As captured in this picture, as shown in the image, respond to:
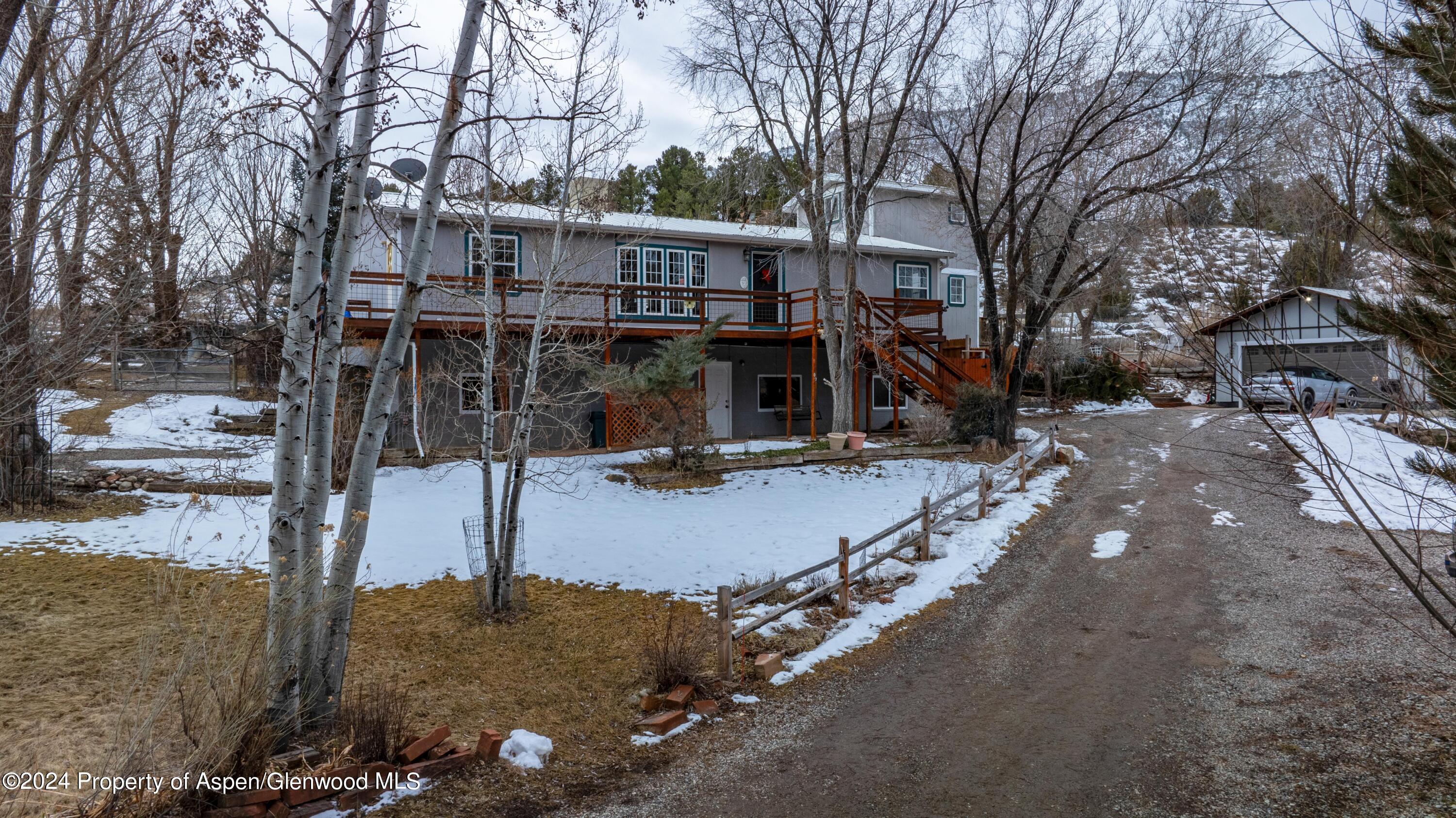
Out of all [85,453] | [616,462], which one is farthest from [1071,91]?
[85,453]

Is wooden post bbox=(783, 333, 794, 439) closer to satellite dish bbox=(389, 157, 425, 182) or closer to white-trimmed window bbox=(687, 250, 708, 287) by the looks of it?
white-trimmed window bbox=(687, 250, 708, 287)

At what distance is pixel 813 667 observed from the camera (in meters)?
7.18

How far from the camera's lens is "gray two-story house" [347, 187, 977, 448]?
52.7ft

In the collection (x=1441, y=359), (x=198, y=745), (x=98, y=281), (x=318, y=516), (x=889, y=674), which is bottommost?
(x=889, y=674)

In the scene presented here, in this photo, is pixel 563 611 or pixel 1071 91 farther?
pixel 1071 91

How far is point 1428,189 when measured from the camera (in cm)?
424

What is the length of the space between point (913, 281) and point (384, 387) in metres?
20.6

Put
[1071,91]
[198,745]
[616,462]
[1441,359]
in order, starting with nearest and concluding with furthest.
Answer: [198,745] < [1441,359] < [616,462] < [1071,91]

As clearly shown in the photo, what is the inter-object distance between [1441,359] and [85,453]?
19017 mm

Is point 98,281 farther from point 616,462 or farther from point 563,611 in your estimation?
point 616,462

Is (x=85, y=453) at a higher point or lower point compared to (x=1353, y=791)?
higher

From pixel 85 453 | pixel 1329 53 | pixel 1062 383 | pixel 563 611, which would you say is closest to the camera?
pixel 1329 53

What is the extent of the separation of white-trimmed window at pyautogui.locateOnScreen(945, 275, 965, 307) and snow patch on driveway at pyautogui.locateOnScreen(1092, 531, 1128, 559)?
1539 cm

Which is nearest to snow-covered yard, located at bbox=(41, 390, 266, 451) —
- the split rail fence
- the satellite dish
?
the satellite dish
